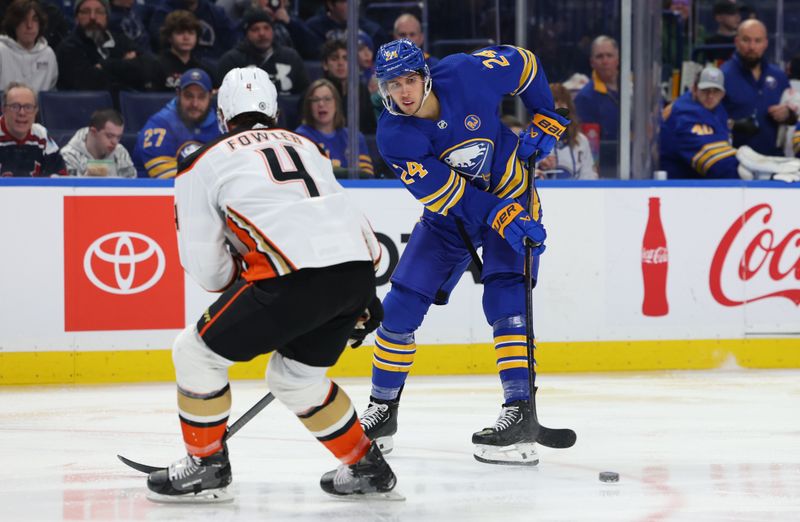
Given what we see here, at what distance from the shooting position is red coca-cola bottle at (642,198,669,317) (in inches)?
258

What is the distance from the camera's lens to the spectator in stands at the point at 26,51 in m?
6.43

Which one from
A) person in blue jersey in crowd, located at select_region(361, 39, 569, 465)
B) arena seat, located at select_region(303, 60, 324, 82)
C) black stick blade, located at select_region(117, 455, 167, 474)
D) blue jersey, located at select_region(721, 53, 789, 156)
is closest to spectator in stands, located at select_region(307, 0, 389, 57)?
arena seat, located at select_region(303, 60, 324, 82)

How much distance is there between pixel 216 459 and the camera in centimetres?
355

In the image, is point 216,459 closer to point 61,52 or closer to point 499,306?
point 499,306

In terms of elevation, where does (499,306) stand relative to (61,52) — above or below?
below

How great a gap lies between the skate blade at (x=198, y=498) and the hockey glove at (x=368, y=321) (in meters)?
0.55

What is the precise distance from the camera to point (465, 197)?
422 cm

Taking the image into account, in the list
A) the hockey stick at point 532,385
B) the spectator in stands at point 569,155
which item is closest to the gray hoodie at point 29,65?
the spectator in stands at point 569,155

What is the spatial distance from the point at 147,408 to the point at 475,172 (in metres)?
1.95

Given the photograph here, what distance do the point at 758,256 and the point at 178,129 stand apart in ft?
9.74

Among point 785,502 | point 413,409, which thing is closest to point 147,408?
point 413,409

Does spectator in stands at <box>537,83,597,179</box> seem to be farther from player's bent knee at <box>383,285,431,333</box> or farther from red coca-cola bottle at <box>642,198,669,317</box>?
player's bent knee at <box>383,285,431,333</box>

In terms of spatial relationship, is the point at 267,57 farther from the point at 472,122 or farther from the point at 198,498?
the point at 198,498

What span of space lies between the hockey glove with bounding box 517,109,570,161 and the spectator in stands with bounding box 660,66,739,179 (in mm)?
2632
